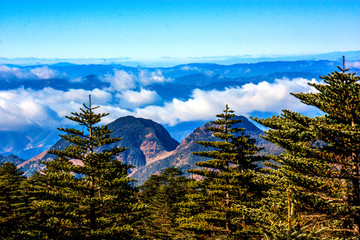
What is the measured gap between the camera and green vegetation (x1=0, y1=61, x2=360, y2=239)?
10.7 m

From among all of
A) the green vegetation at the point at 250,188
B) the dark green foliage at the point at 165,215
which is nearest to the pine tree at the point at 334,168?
the green vegetation at the point at 250,188

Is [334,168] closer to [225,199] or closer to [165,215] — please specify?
[225,199]

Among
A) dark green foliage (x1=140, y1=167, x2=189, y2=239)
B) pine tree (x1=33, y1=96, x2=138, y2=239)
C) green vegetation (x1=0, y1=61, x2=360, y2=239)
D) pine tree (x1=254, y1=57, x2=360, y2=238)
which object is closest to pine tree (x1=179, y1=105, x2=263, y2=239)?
green vegetation (x1=0, y1=61, x2=360, y2=239)

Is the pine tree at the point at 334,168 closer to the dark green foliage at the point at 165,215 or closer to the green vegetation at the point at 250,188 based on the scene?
the green vegetation at the point at 250,188

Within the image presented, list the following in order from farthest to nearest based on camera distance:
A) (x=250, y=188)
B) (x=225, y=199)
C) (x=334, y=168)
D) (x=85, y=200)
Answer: (x=250, y=188)
(x=225, y=199)
(x=85, y=200)
(x=334, y=168)

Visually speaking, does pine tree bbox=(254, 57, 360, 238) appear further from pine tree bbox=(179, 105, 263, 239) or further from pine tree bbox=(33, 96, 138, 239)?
pine tree bbox=(33, 96, 138, 239)

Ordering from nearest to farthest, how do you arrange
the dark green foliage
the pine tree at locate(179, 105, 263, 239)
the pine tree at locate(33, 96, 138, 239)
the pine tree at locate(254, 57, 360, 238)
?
the pine tree at locate(254, 57, 360, 238), the pine tree at locate(33, 96, 138, 239), the pine tree at locate(179, 105, 263, 239), the dark green foliage

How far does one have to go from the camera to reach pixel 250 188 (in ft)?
72.5

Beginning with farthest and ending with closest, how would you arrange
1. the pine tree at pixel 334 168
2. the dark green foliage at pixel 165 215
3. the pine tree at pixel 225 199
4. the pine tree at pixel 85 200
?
the dark green foliage at pixel 165 215 → the pine tree at pixel 225 199 → the pine tree at pixel 85 200 → the pine tree at pixel 334 168

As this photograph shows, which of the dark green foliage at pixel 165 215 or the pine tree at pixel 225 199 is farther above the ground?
the pine tree at pixel 225 199

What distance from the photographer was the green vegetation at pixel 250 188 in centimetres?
1066

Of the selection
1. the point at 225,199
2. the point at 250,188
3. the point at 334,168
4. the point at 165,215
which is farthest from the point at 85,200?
the point at 165,215

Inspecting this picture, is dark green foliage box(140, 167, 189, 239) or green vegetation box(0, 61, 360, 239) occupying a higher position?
green vegetation box(0, 61, 360, 239)

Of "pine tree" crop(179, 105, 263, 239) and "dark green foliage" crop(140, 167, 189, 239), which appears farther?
"dark green foliage" crop(140, 167, 189, 239)
